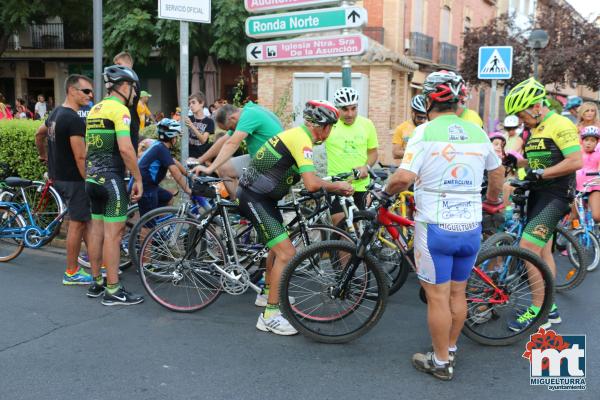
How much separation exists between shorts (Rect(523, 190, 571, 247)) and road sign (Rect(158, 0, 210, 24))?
12.4 ft

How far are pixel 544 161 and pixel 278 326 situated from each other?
8.11 feet

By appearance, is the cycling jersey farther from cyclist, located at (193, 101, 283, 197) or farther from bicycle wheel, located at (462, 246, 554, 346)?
bicycle wheel, located at (462, 246, 554, 346)

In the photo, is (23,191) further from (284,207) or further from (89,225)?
(284,207)

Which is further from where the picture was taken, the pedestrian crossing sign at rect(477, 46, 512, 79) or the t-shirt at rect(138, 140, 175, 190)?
the pedestrian crossing sign at rect(477, 46, 512, 79)

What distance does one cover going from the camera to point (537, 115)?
4.57 meters

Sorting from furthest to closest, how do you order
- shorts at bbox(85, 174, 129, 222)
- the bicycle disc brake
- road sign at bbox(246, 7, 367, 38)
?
road sign at bbox(246, 7, 367, 38)
shorts at bbox(85, 174, 129, 222)
the bicycle disc brake

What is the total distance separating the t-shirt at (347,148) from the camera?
19.5 ft

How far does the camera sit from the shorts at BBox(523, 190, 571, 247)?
4.60 meters

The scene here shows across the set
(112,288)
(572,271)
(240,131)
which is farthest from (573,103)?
(112,288)

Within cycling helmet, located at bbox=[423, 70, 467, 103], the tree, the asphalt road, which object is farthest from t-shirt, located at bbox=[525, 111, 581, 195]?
the tree

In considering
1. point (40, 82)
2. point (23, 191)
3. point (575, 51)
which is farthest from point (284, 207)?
point (40, 82)

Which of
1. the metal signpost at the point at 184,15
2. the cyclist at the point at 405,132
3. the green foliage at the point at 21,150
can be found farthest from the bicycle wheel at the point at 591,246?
the green foliage at the point at 21,150

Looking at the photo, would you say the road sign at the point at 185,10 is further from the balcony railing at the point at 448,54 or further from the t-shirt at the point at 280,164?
the balcony railing at the point at 448,54

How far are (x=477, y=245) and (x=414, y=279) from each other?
2594 mm
